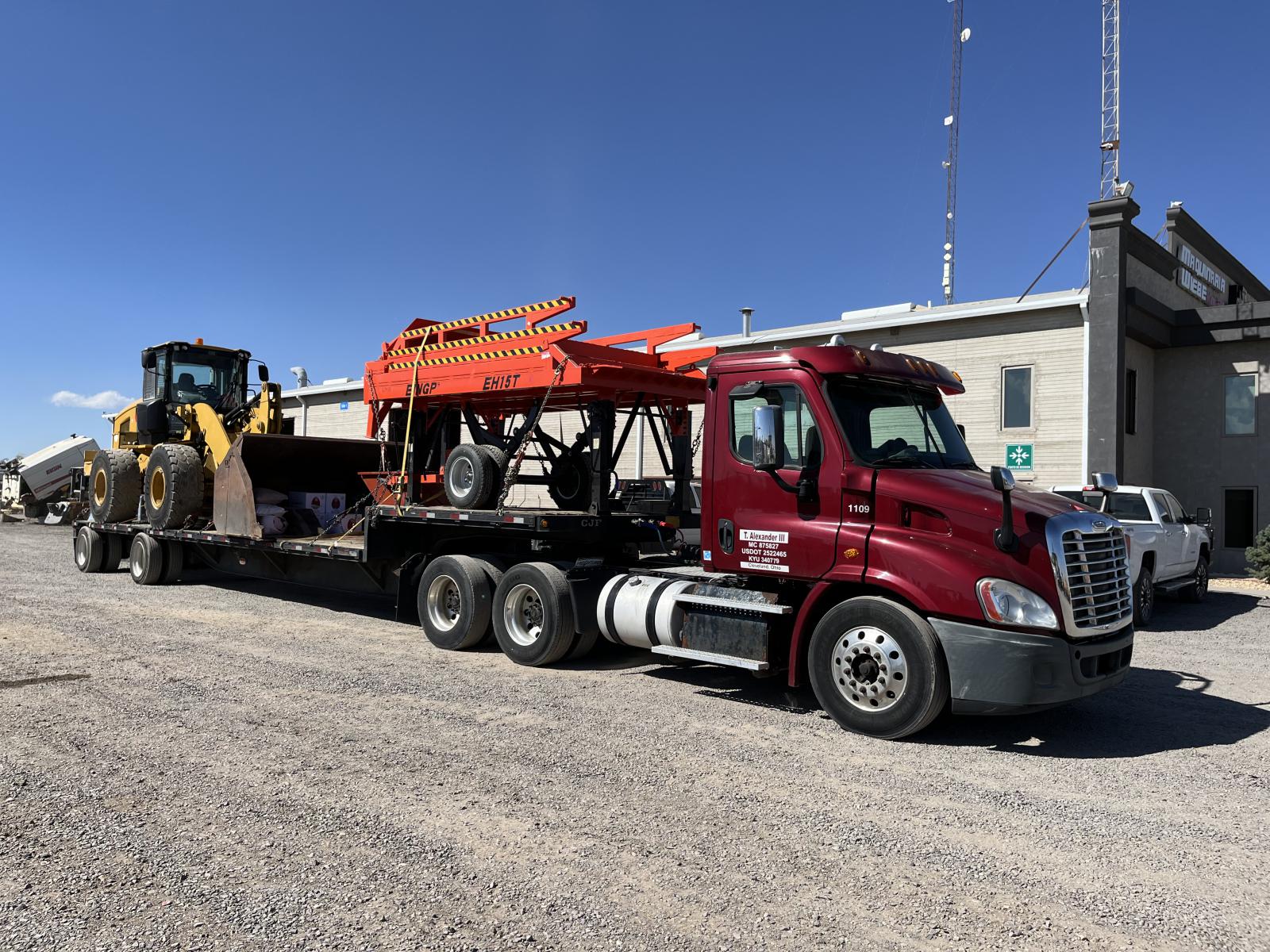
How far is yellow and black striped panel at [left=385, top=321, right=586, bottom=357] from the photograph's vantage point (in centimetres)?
873

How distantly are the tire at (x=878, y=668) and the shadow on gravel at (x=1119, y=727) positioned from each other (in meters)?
0.35

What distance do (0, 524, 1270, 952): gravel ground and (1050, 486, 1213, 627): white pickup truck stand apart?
3.76 metres

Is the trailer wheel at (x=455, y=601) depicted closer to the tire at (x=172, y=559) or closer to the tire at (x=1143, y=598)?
the tire at (x=172, y=559)

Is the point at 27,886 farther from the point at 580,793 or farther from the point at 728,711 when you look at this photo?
the point at 728,711

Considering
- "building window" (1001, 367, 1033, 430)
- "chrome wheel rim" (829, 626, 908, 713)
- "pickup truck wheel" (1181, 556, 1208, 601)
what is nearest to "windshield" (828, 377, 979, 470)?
"chrome wheel rim" (829, 626, 908, 713)

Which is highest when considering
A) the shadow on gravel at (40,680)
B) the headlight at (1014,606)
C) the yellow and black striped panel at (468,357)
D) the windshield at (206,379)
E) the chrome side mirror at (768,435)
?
the windshield at (206,379)

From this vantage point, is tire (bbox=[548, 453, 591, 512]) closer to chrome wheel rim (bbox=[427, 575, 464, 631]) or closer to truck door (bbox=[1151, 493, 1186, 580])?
chrome wheel rim (bbox=[427, 575, 464, 631])

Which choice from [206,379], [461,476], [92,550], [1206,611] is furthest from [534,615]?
[92,550]

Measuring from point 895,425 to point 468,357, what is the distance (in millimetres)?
4733

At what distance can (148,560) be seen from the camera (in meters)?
13.9

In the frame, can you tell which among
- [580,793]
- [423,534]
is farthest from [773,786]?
[423,534]

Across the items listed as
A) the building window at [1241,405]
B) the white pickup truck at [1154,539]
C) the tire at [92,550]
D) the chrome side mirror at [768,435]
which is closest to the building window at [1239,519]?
the building window at [1241,405]

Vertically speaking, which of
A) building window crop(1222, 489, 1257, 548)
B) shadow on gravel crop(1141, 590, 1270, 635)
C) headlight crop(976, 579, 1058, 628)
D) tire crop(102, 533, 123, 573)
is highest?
building window crop(1222, 489, 1257, 548)

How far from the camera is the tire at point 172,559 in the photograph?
45.9ft
